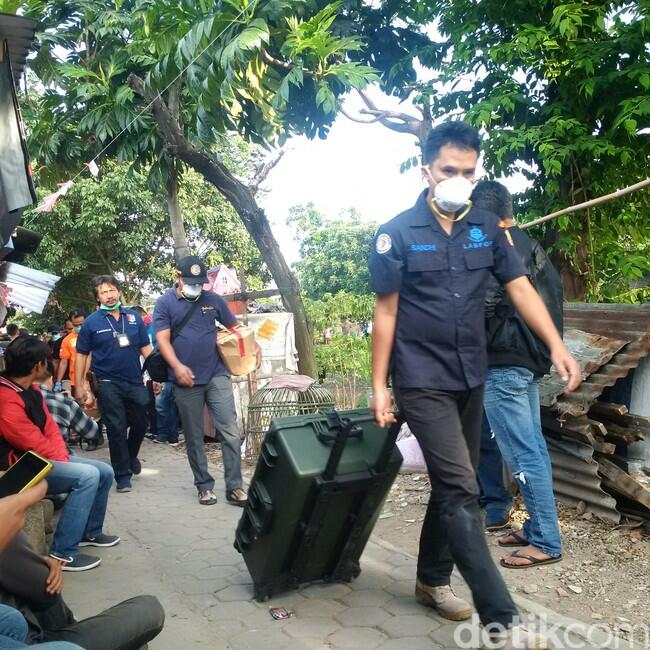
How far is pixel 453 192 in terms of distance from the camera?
278 cm

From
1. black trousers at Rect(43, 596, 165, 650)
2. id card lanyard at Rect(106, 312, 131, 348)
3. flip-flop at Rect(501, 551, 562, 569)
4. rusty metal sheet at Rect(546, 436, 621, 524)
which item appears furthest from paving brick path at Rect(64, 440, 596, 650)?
id card lanyard at Rect(106, 312, 131, 348)

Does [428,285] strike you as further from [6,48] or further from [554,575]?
[6,48]

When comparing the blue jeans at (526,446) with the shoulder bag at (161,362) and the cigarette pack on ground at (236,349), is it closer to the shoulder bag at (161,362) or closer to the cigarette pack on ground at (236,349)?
the cigarette pack on ground at (236,349)

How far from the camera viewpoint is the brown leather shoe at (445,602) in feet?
10.0

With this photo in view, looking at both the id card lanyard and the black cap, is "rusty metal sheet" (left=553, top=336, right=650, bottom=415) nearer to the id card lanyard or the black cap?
the black cap

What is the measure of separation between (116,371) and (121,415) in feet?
1.30

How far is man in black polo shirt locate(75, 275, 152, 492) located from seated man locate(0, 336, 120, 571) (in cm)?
189

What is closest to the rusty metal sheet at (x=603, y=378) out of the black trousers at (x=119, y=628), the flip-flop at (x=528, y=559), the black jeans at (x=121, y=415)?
the flip-flop at (x=528, y=559)

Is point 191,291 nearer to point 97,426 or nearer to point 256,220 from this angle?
point 97,426

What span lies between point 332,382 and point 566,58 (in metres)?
5.42

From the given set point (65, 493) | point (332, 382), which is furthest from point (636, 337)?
point (332, 382)

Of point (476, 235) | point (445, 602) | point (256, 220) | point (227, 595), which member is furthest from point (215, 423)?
point (256, 220)

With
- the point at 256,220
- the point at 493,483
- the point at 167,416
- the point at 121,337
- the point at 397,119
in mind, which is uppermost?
the point at 397,119

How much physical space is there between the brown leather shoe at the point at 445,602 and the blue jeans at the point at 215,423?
242 centimetres
